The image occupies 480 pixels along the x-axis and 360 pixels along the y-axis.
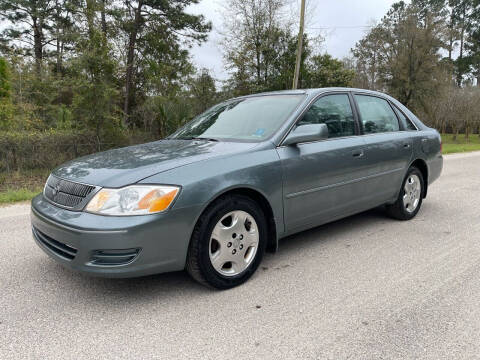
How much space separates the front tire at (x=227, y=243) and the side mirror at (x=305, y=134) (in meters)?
0.66

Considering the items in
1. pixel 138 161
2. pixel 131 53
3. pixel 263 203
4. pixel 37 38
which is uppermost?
pixel 37 38

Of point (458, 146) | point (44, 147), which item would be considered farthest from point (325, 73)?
point (44, 147)

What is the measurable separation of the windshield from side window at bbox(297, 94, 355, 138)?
0.18m

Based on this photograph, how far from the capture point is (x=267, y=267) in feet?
10.5

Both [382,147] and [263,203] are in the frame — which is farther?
[382,147]

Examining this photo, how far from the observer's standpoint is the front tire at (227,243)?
257 centimetres

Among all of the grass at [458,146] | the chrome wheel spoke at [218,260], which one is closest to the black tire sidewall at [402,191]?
the chrome wheel spoke at [218,260]

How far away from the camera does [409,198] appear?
4.55 metres

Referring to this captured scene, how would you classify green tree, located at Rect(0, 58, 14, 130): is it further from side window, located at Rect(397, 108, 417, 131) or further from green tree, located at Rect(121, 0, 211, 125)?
side window, located at Rect(397, 108, 417, 131)

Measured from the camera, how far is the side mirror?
10.1ft

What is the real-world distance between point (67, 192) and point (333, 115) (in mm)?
2562

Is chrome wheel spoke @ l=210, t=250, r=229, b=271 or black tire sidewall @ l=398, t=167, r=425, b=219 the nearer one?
chrome wheel spoke @ l=210, t=250, r=229, b=271

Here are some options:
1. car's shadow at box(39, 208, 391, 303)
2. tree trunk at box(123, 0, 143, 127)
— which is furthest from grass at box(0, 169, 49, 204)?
tree trunk at box(123, 0, 143, 127)

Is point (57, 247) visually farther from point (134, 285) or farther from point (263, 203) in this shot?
point (263, 203)
